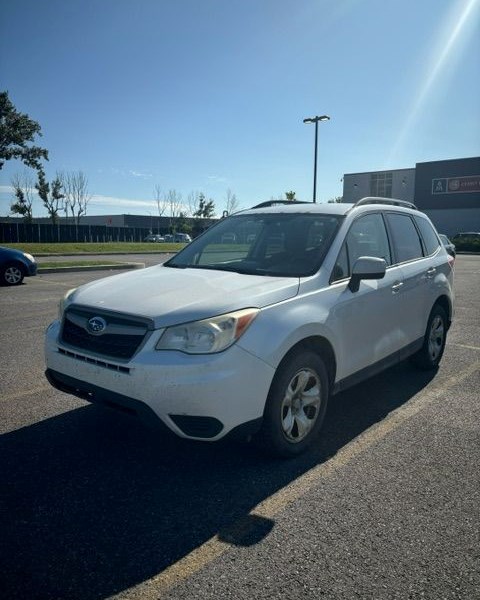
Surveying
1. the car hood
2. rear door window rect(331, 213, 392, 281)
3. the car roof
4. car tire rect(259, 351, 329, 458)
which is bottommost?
car tire rect(259, 351, 329, 458)

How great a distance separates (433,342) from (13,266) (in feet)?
35.9

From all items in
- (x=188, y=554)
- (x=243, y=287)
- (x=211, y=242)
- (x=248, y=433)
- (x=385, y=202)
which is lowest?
(x=188, y=554)

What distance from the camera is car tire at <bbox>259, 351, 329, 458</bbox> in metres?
3.10

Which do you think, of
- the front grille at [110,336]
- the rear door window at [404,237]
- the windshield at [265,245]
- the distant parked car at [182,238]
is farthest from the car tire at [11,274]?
the distant parked car at [182,238]

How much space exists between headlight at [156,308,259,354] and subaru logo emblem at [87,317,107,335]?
1.48 ft

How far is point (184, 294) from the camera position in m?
3.23

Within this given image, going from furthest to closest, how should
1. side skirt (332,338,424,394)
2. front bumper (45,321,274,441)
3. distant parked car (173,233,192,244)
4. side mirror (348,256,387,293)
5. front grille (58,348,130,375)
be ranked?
1. distant parked car (173,233,192,244)
2. side skirt (332,338,424,394)
3. side mirror (348,256,387,293)
4. front grille (58,348,130,375)
5. front bumper (45,321,274,441)

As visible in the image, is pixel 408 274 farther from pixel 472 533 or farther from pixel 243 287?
pixel 472 533

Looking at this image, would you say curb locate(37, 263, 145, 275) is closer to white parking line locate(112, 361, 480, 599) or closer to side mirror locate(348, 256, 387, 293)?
white parking line locate(112, 361, 480, 599)

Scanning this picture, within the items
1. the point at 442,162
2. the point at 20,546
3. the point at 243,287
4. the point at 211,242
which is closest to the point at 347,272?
the point at 243,287

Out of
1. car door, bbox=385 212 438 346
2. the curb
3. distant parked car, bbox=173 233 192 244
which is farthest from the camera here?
distant parked car, bbox=173 233 192 244

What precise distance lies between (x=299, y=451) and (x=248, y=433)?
0.61m

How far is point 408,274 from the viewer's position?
15.3 feet

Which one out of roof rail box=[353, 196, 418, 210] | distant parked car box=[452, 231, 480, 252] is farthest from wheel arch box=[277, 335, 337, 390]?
distant parked car box=[452, 231, 480, 252]
